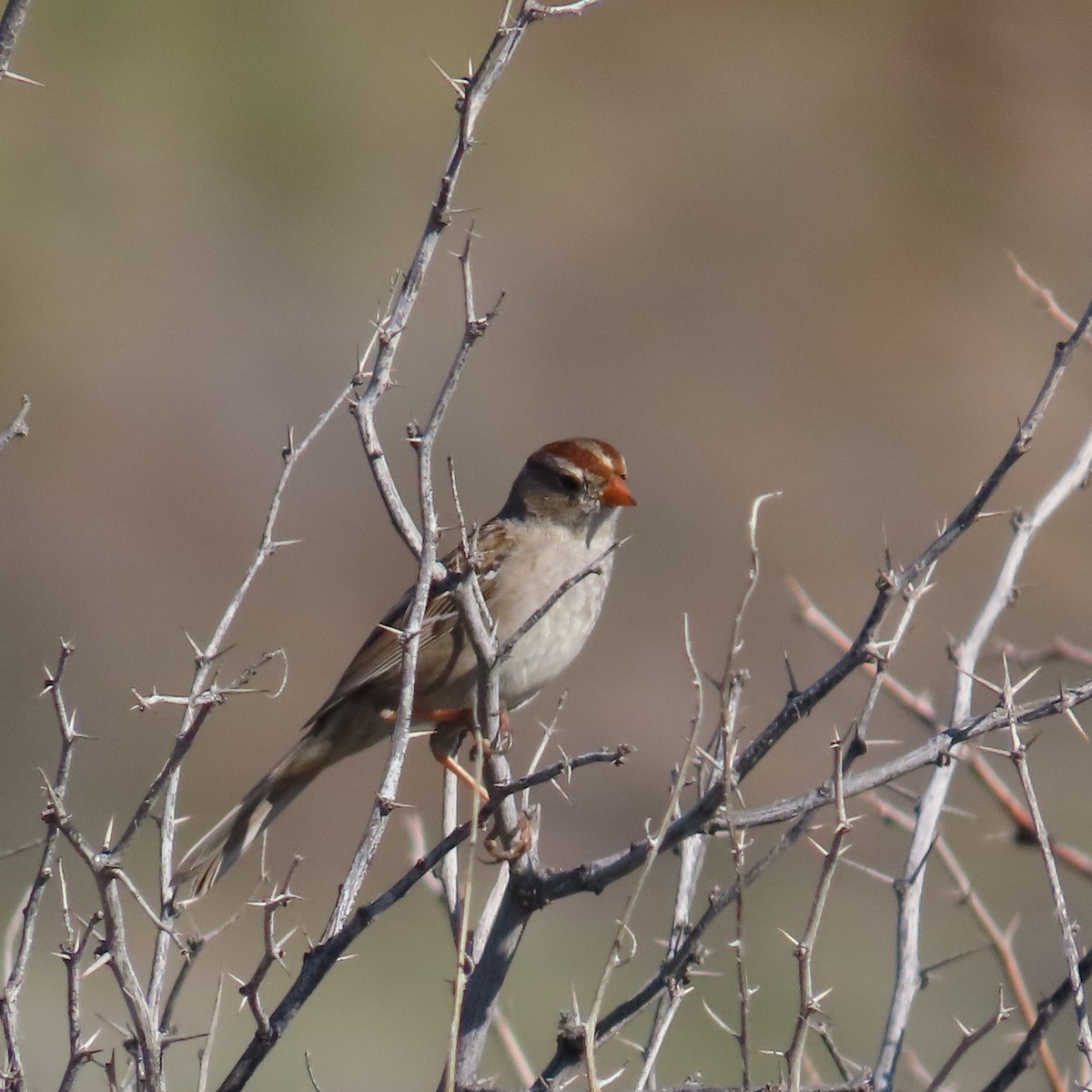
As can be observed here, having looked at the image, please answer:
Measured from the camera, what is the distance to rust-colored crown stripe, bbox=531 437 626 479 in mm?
6492

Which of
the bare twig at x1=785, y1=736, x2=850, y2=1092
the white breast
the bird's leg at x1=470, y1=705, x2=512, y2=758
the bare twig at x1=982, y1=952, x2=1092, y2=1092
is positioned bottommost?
the bare twig at x1=982, y1=952, x2=1092, y2=1092

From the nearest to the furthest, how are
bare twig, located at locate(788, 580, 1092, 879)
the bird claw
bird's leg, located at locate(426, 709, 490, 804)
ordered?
1. the bird claw
2. bare twig, located at locate(788, 580, 1092, 879)
3. bird's leg, located at locate(426, 709, 490, 804)

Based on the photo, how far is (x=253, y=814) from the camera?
19.0 ft

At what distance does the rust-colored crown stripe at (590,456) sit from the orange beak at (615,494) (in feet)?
0.18

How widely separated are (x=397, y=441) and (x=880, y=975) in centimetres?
718

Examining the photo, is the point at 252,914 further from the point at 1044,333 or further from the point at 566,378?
the point at 1044,333

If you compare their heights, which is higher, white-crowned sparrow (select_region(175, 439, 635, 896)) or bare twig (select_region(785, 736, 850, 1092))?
white-crowned sparrow (select_region(175, 439, 635, 896))

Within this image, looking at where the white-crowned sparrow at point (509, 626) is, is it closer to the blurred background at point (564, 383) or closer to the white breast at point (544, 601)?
the white breast at point (544, 601)

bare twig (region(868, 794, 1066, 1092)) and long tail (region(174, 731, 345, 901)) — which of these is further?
long tail (region(174, 731, 345, 901))

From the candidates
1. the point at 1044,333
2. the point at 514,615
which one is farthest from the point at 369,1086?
the point at 1044,333

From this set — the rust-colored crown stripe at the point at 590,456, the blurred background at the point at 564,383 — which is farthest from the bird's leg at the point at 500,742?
the blurred background at the point at 564,383

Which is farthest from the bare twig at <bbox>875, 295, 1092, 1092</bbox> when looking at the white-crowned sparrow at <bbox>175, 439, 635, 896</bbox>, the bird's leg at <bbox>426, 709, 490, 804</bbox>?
the bird's leg at <bbox>426, 709, 490, 804</bbox>

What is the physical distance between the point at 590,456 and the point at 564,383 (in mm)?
12598

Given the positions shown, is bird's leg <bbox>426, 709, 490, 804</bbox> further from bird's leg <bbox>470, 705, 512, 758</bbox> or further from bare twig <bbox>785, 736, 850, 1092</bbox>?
bare twig <bbox>785, 736, 850, 1092</bbox>
